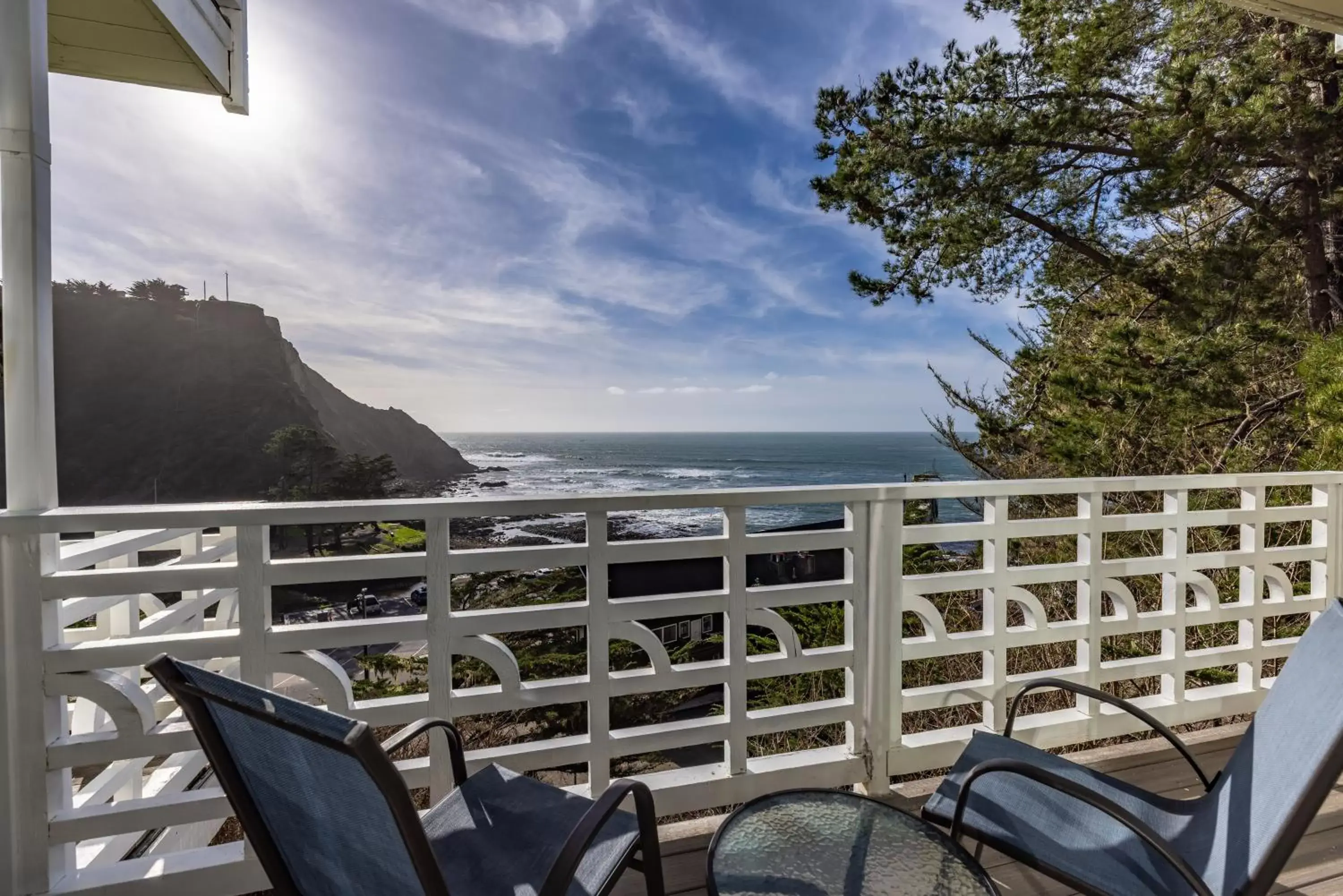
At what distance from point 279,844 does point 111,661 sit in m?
0.93

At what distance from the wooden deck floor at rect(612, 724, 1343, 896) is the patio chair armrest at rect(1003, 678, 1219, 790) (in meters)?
0.33

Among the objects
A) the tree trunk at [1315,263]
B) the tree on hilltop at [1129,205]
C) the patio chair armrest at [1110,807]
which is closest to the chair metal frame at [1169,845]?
the patio chair armrest at [1110,807]

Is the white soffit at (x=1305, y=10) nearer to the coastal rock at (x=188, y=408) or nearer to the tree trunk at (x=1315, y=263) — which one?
the tree trunk at (x=1315, y=263)

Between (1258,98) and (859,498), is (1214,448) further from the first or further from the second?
(859,498)

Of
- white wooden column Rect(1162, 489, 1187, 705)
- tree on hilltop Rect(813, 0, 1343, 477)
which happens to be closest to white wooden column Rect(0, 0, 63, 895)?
white wooden column Rect(1162, 489, 1187, 705)

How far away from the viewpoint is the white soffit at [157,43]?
207cm

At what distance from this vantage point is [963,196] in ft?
20.8

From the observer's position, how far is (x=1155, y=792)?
207 centimetres

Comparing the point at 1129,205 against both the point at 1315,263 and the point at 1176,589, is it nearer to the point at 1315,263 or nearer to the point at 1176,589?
the point at 1315,263

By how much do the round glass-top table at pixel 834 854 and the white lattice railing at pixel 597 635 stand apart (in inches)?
21.8

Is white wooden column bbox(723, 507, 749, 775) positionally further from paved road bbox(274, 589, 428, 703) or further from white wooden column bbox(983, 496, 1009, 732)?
paved road bbox(274, 589, 428, 703)

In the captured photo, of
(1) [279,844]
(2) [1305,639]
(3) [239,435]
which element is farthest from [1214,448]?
(3) [239,435]

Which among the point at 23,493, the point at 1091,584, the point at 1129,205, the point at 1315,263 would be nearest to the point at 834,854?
the point at 1091,584

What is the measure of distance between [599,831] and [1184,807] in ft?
4.63
